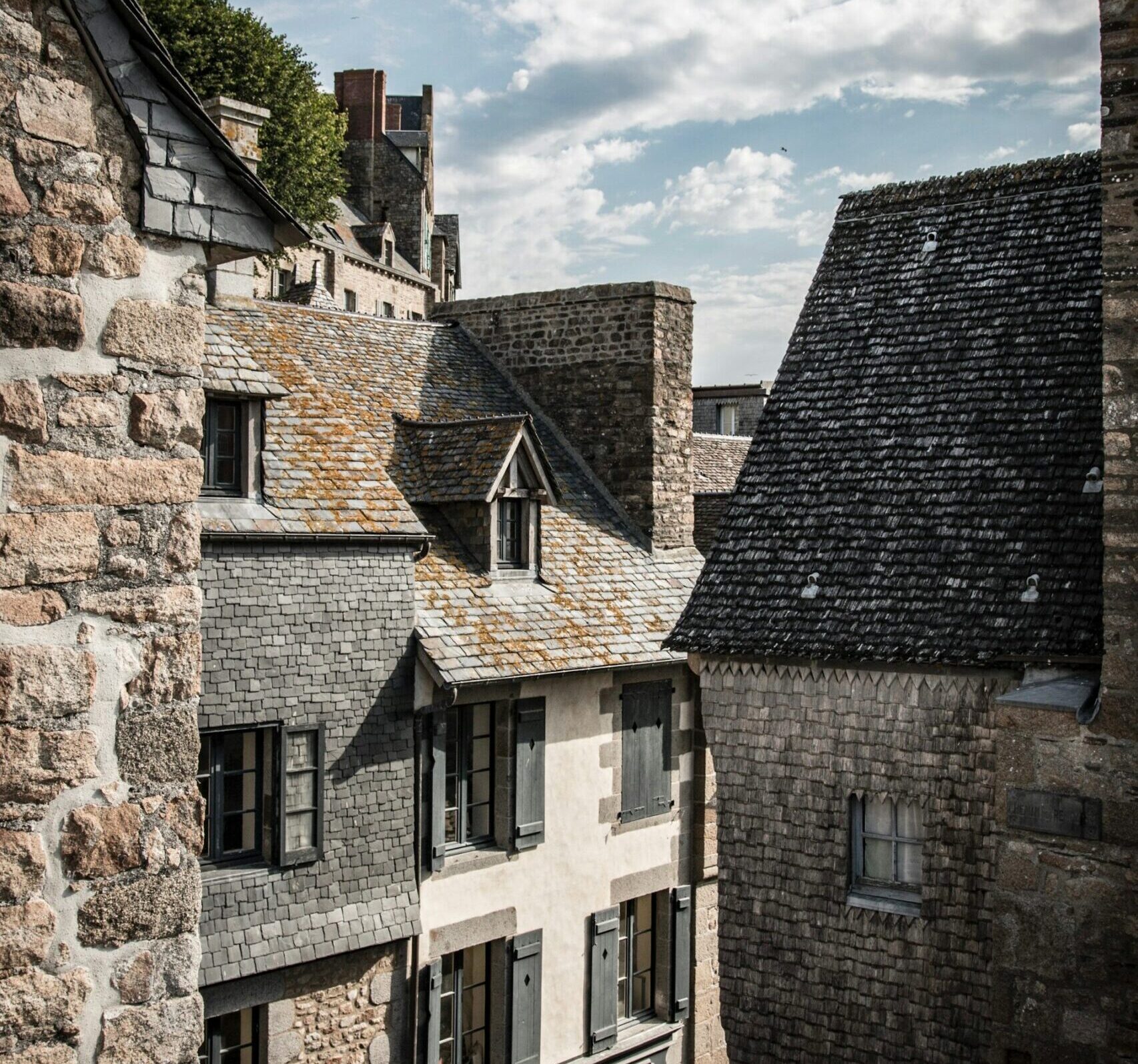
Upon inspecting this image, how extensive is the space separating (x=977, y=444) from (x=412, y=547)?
5.03 m

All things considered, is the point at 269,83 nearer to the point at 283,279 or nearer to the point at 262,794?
the point at 283,279

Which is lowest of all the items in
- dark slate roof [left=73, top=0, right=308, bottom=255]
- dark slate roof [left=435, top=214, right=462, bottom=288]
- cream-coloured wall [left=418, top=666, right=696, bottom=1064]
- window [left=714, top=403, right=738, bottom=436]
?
cream-coloured wall [left=418, top=666, right=696, bottom=1064]

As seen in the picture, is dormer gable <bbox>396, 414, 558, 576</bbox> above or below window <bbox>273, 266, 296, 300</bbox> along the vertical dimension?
below

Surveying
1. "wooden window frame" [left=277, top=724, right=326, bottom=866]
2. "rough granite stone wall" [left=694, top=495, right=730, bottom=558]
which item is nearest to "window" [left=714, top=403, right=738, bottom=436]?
"rough granite stone wall" [left=694, top=495, right=730, bottom=558]

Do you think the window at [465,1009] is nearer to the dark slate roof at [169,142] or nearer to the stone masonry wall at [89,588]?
the stone masonry wall at [89,588]

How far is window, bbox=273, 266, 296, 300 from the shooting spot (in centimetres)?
3785

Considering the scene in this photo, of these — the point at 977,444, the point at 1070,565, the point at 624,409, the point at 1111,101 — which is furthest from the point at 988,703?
the point at 624,409

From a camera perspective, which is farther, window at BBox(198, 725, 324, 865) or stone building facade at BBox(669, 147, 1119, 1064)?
window at BBox(198, 725, 324, 865)

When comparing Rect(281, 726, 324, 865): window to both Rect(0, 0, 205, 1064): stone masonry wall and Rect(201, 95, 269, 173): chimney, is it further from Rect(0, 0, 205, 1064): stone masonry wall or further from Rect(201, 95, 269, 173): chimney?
Rect(0, 0, 205, 1064): stone masonry wall

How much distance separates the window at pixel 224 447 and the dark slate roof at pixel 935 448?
13.0 ft

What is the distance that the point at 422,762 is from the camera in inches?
473

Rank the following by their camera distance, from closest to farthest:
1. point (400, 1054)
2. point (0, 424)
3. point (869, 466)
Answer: point (0, 424), point (869, 466), point (400, 1054)

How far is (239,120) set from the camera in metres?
14.2

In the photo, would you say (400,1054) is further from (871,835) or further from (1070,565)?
(1070,565)
